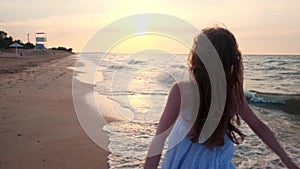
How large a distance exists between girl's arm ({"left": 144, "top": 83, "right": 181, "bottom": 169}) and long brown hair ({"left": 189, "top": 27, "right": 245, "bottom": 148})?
114 mm

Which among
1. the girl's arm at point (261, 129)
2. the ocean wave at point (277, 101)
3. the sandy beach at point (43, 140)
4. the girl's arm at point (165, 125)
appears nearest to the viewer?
the girl's arm at point (165, 125)

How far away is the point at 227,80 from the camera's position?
157 cm

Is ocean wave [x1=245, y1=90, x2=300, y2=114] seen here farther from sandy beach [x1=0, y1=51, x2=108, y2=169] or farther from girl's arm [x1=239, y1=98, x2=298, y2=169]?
girl's arm [x1=239, y1=98, x2=298, y2=169]

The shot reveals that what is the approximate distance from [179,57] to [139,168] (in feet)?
10.5

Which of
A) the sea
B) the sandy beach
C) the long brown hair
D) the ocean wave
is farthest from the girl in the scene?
the ocean wave

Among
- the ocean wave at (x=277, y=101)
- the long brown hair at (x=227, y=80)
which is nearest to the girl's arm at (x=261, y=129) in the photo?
the long brown hair at (x=227, y=80)

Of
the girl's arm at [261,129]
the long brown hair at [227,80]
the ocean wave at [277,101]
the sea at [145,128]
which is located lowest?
the ocean wave at [277,101]

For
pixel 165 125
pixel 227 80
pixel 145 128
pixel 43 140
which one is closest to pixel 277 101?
pixel 145 128

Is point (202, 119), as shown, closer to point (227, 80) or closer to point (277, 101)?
point (227, 80)

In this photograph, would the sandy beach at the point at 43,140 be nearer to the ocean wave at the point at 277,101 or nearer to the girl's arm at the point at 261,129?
the girl's arm at the point at 261,129

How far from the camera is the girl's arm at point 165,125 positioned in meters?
1.52

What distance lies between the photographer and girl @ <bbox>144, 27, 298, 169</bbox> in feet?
5.02

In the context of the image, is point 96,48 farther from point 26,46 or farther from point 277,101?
point 26,46

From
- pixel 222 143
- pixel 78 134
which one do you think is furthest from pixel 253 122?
pixel 78 134
